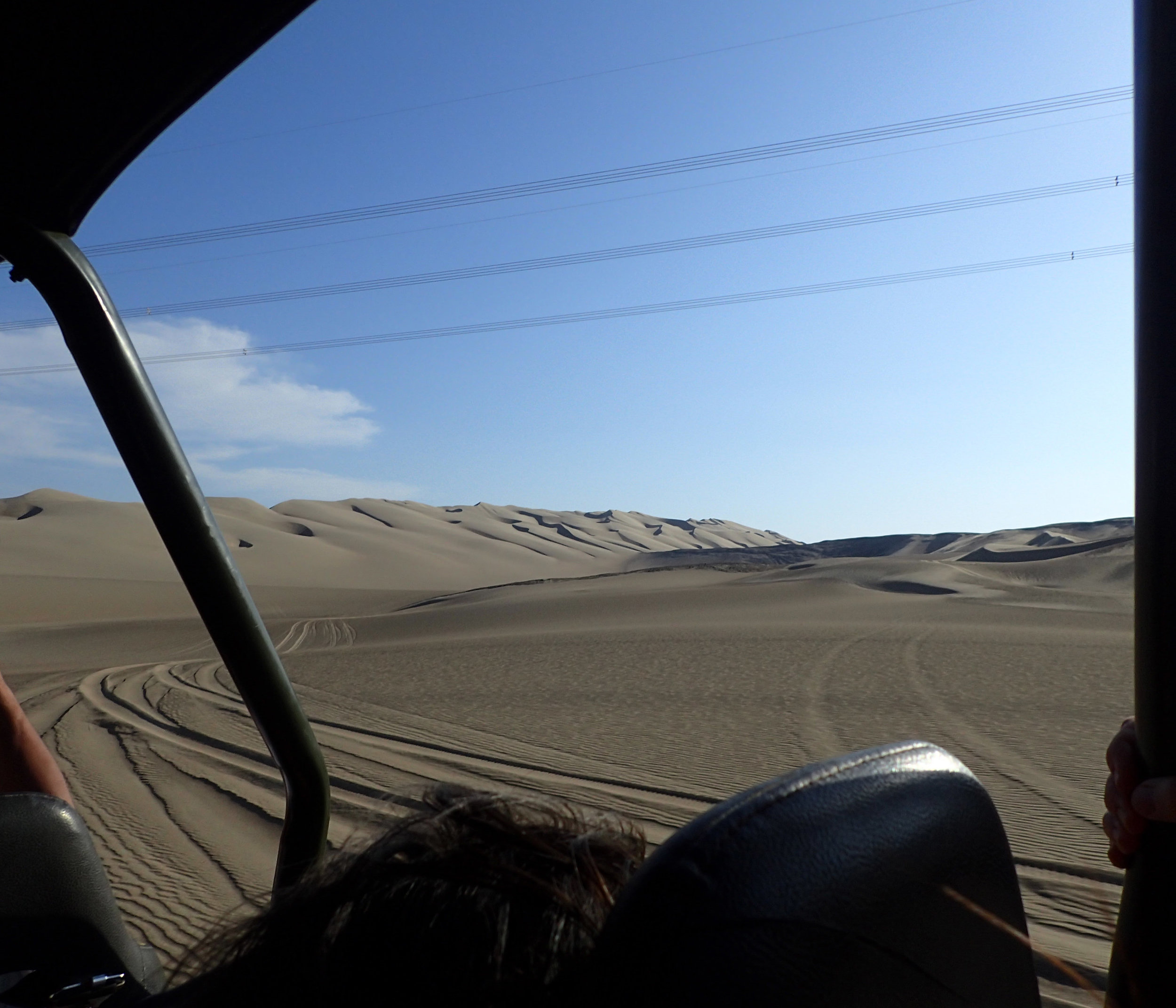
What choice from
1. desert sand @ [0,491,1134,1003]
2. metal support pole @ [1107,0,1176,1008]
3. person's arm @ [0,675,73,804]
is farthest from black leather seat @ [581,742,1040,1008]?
person's arm @ [0,675,73,804]

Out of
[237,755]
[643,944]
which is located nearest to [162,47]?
[643,944]

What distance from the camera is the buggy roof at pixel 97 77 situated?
1.18m

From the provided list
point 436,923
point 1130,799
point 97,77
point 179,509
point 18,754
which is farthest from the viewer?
point 18,754

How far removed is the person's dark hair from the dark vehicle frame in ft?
0.27

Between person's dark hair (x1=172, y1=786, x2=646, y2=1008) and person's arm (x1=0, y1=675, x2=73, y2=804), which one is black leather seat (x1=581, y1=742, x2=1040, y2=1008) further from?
person's arm (x1=0, y1=675, x2=73, y2=804)

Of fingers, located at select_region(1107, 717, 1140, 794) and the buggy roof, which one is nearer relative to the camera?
fingers, located at select_region(1107, 717, 1140, 794)

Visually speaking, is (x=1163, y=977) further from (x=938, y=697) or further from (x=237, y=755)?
(x=938, y=697)

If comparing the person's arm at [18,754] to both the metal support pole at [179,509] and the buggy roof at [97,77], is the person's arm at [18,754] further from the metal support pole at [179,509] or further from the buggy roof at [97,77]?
the buggy roof at [97,77]

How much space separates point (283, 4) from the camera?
1.23 m

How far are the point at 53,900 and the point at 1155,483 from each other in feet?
5.78

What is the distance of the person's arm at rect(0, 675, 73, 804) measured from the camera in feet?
6.58

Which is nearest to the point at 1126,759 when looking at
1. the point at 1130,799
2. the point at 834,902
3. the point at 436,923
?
the point at 1130,799

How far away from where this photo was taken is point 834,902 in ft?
2.33

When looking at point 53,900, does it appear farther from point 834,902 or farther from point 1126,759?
point 1126,759
